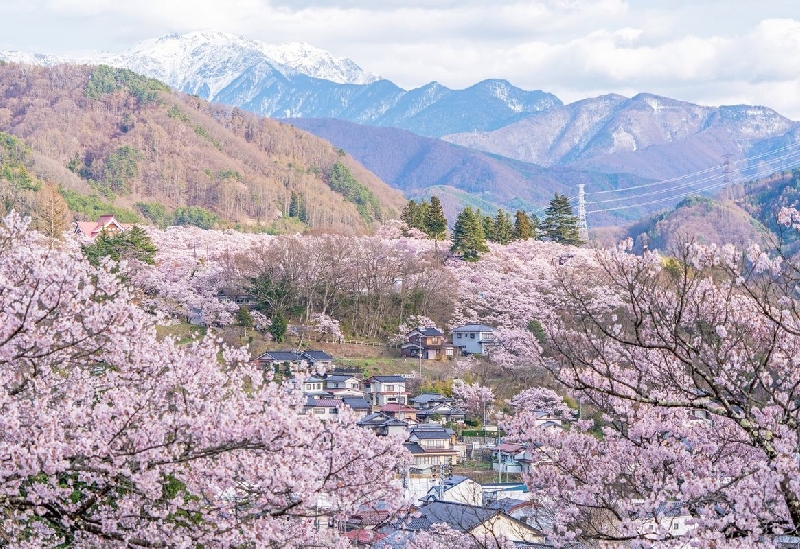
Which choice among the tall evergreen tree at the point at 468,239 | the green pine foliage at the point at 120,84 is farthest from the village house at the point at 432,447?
the green pine foliage at the point at 120,84

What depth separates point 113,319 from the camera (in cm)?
696

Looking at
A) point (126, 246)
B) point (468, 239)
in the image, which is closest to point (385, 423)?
point (126, 246)

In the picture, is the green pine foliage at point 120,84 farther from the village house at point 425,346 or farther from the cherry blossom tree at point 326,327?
A: the village house at point 425,346

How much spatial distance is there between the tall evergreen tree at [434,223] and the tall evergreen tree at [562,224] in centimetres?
528

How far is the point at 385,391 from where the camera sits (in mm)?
32156

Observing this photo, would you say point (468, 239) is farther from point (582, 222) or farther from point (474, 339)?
point (582, 222)

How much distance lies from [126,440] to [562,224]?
148 ft

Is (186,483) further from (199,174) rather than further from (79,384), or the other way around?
(199,174)

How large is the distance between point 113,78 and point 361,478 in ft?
279

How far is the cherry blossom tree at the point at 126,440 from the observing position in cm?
609

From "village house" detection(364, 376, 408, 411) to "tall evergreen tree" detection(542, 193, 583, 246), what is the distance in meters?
19.7

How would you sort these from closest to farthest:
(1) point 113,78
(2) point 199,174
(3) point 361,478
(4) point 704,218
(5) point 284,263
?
1. (3) point 361,478
2. (5) point 284,263
3. (2) point 199,174
4. (1) point 113,78
5. (4) point 704,218

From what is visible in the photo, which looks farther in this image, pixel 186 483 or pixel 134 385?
pixel 134 385

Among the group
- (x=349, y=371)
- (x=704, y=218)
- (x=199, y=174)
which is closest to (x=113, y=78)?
(x=199, y=174)
